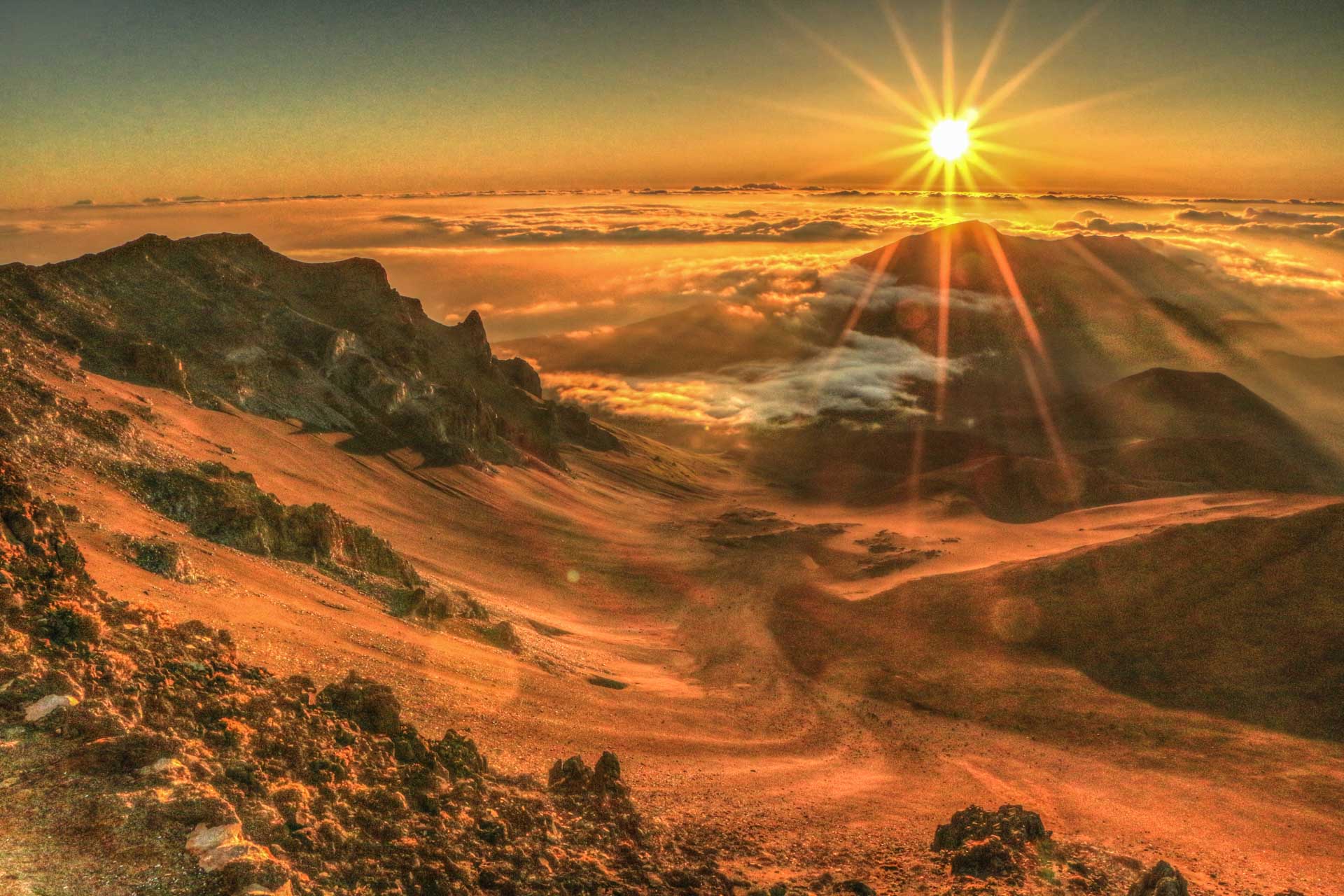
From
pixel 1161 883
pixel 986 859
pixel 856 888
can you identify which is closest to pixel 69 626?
pixel 856 888

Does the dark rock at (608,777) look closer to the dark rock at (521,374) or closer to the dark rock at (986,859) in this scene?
the dark rock at (986,859)

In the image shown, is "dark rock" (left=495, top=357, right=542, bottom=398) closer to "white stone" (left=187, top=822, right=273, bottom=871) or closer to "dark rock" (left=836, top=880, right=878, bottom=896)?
"dark rock" (left=836, top=880, right=878, bottom=896)

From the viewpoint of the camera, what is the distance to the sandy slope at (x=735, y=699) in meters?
20.3

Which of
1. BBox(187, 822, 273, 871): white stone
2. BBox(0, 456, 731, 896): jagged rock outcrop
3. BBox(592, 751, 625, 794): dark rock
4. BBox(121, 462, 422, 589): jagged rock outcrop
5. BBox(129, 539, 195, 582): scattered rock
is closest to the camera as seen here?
BBox(187, 822, 273, 871): white stone

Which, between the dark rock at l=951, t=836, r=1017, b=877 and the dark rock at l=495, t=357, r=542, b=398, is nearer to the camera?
the dark rock at l=951, t=836, r=1017, b=877

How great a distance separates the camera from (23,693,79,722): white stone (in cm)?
1023

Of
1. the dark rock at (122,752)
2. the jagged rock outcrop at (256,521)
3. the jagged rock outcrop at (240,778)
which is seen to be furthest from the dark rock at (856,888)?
the jagged rock outcrop at (256,521)

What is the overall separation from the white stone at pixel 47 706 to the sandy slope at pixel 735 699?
7801mm

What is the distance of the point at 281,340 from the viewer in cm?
6025

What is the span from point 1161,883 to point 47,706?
1885 centimetres

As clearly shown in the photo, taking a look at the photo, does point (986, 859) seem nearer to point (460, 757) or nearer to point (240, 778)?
point (460, 757)

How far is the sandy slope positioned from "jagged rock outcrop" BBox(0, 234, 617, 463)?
3568 mm

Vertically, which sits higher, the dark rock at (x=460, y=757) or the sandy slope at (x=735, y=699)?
the dark rock at (x=460, y=757)

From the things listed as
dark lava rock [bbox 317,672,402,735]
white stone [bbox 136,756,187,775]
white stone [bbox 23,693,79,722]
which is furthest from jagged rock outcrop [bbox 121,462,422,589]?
white stone [bbox 136,756,187,775]
